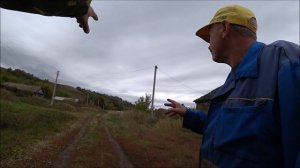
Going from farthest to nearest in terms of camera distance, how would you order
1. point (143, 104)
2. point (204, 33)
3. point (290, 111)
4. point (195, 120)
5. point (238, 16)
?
point (143, 104) → point (195, 120) → point (204, 33) → point (238, 16) → point (290, 111)

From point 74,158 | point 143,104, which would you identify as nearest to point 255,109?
point 74,158

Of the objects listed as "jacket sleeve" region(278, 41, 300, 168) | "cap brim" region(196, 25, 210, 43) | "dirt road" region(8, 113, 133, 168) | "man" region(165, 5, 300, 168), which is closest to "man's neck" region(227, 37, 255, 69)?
"man" region(165, 5, 300, 168)

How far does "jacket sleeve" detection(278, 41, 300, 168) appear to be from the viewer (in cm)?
141

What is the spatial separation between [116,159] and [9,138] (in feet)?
15.7

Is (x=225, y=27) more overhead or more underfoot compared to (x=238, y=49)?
more overhead

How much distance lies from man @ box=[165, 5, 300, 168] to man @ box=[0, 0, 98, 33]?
875 millimetres

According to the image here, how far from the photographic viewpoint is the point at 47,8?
147 centimetres

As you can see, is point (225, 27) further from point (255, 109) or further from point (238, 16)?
point (255, 109)

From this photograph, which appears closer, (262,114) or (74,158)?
(262,114)

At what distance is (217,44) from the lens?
2271 millimetres

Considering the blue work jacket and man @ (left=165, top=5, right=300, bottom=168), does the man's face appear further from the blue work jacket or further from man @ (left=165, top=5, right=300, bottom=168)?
the blue work jacket

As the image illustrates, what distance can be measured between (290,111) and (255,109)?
202 millimetres

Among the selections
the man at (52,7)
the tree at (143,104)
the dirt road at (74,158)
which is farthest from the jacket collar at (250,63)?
the tree at (143,104)

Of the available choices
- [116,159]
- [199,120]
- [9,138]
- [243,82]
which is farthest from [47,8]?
[9,138]
